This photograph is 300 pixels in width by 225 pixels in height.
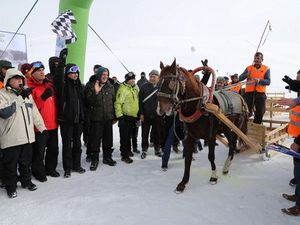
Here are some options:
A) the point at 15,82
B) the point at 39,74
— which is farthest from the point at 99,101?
the point at 15,82

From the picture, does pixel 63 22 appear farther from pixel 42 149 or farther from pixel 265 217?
pixel 265 217

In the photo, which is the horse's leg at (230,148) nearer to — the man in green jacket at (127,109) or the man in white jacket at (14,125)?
the man in green jacket at (127,109)

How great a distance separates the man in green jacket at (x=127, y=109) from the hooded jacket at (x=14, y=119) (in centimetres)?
198

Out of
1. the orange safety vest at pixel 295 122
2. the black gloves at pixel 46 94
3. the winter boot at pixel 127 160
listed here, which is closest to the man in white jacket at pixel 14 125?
the black gloves at pixel 46 94

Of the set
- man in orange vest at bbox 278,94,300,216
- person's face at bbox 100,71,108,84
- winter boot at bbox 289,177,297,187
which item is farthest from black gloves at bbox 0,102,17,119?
winter boot at bbox 289,177,297,187

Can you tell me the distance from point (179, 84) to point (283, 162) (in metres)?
3.42

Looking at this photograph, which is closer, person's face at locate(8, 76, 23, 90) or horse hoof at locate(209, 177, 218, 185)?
person's face at locate(8, 76, 23, 90)

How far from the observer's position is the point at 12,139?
13.3 feet

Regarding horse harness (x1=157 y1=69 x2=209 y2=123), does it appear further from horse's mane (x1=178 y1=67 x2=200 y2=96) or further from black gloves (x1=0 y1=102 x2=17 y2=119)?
black gloves (x1=0 y1=102 x2=17 y2=119)

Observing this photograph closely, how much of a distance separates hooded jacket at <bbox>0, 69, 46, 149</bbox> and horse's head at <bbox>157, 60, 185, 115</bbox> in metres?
2.01

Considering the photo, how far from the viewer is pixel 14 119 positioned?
13.4 ft

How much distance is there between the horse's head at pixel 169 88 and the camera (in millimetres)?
3902

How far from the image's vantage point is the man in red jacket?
4660mm

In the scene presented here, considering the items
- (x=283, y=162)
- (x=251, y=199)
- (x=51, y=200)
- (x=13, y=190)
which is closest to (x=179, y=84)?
(x=251, y=199)
